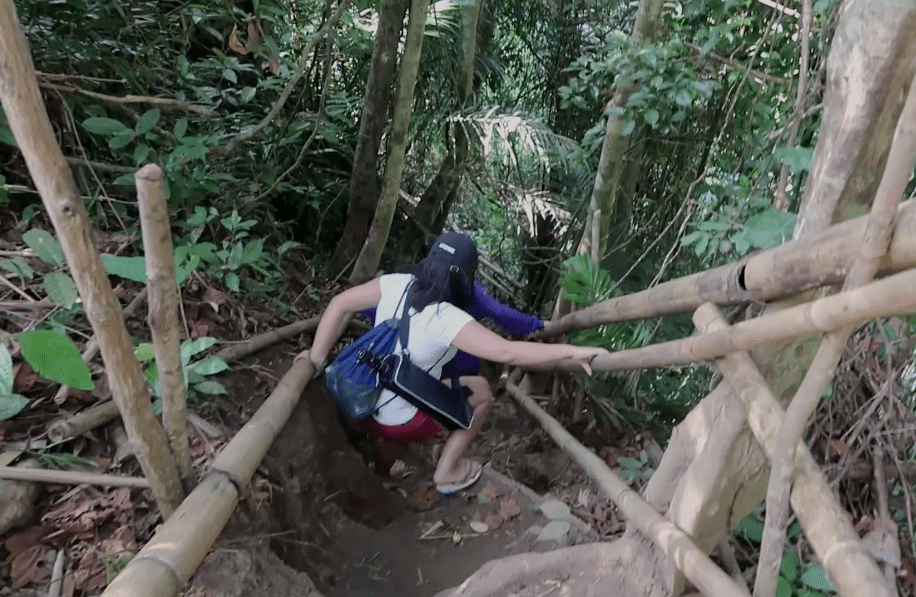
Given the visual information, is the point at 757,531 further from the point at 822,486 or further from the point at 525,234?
the point at 525,234

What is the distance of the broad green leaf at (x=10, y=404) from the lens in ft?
5.28

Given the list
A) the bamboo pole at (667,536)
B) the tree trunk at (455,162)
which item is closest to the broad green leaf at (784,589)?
the bamboo pole at (667,536)

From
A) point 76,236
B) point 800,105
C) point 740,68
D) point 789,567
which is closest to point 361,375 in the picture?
point 76,236

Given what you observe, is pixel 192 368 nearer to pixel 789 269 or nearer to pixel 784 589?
pixel 789 269

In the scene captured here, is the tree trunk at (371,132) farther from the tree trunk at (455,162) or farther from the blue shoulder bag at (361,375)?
the blue shoulder bag at (361,375)

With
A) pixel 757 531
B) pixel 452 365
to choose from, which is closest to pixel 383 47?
pixel 452 365

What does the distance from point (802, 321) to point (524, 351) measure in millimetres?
1082

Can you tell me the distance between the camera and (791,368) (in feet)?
5.08

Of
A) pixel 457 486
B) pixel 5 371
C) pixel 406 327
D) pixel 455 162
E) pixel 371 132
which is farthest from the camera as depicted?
pixel 455 162

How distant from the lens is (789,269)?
1364 mm

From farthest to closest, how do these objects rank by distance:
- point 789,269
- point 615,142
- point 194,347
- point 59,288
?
point 615,142
point 194,347
point 59,288
point 789,269

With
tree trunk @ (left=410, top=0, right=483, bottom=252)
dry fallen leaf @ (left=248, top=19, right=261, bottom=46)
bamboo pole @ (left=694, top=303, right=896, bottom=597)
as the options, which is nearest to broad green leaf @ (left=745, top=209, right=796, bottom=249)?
bamboo pole @ (left=694, top=303, right=896, bottom=597)

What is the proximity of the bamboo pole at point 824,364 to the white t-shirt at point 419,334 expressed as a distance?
4.26 ft

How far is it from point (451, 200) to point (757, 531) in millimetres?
3388
